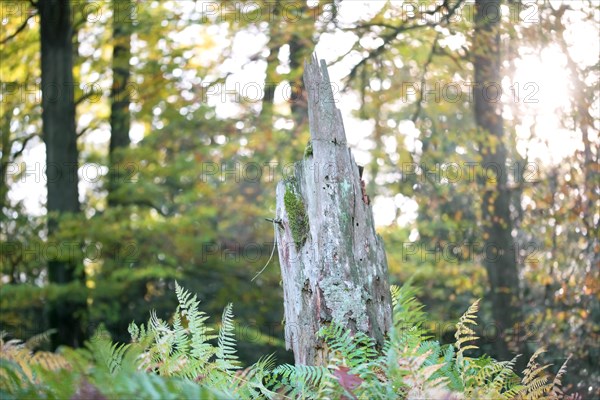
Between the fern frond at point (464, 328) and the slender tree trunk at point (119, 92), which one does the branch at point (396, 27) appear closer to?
the slender tree trunk at point (119, 92)

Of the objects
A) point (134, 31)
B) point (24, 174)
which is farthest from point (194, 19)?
point (24, 174)

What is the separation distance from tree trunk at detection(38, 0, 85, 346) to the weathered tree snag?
35.2 ft

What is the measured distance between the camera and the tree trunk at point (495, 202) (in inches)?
443

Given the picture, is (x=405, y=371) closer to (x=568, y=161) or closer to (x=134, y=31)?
(x=568, y=161)

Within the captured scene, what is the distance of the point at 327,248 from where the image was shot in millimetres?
4234

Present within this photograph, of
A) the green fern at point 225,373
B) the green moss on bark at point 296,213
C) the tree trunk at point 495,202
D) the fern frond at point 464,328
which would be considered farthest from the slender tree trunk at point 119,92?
the fern frond at point 464,328

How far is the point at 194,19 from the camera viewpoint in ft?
46.0

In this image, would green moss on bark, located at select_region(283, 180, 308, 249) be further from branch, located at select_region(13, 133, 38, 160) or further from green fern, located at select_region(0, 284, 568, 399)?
branch, located at select_region(13, 133, 38, 160)

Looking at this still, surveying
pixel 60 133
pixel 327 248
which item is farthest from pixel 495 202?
pixel 327 248

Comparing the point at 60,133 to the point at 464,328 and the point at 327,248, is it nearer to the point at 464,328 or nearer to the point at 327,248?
the point at 327,248

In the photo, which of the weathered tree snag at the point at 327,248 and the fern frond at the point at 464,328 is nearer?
the fern frond at the point at 464,328

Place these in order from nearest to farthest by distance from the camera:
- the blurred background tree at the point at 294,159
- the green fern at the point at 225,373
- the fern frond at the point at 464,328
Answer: the green fern at the point at 225,373
the fern frond at the point at 464,328
the blurred background tree at the point at 294,159

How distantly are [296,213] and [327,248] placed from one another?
1.03 feet

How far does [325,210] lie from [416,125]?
27.1 ft
